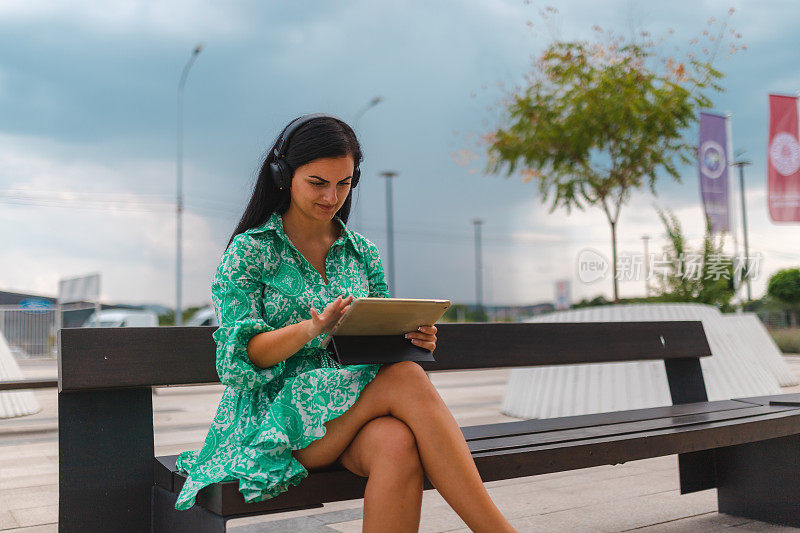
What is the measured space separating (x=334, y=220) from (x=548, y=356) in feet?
4.42

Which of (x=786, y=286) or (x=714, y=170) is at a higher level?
(x=714, y=170)

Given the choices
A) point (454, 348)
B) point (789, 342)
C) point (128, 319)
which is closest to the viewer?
point (454, 348)

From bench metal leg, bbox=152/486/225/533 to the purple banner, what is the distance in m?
10.9

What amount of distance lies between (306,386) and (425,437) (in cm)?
37

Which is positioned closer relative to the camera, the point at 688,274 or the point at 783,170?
the point at 688,274

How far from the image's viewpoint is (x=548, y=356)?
3418 mm

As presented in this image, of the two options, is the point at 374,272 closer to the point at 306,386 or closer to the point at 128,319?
the point at 306,386

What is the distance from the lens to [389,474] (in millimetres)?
1989

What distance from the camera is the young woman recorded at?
2.01 meters

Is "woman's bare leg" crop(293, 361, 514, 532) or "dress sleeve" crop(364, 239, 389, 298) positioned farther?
"dress sleeve" crop(364, 239, 389, 298)

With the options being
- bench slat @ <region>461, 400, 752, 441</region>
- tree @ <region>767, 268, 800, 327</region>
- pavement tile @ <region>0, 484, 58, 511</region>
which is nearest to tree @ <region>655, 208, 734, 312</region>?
bench slat @ <region>461, 400, 752, 441</region>

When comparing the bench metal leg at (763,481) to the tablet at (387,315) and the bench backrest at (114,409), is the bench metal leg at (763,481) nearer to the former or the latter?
the tablet at (387,315)

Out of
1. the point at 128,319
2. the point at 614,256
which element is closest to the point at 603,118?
the point at 614,256

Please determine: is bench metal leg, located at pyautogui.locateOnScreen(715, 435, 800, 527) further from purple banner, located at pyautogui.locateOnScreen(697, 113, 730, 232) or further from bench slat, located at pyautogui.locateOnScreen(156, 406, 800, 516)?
purple banner, located at pyautogui.locateOnScreen(697, 113, 730, 232)
